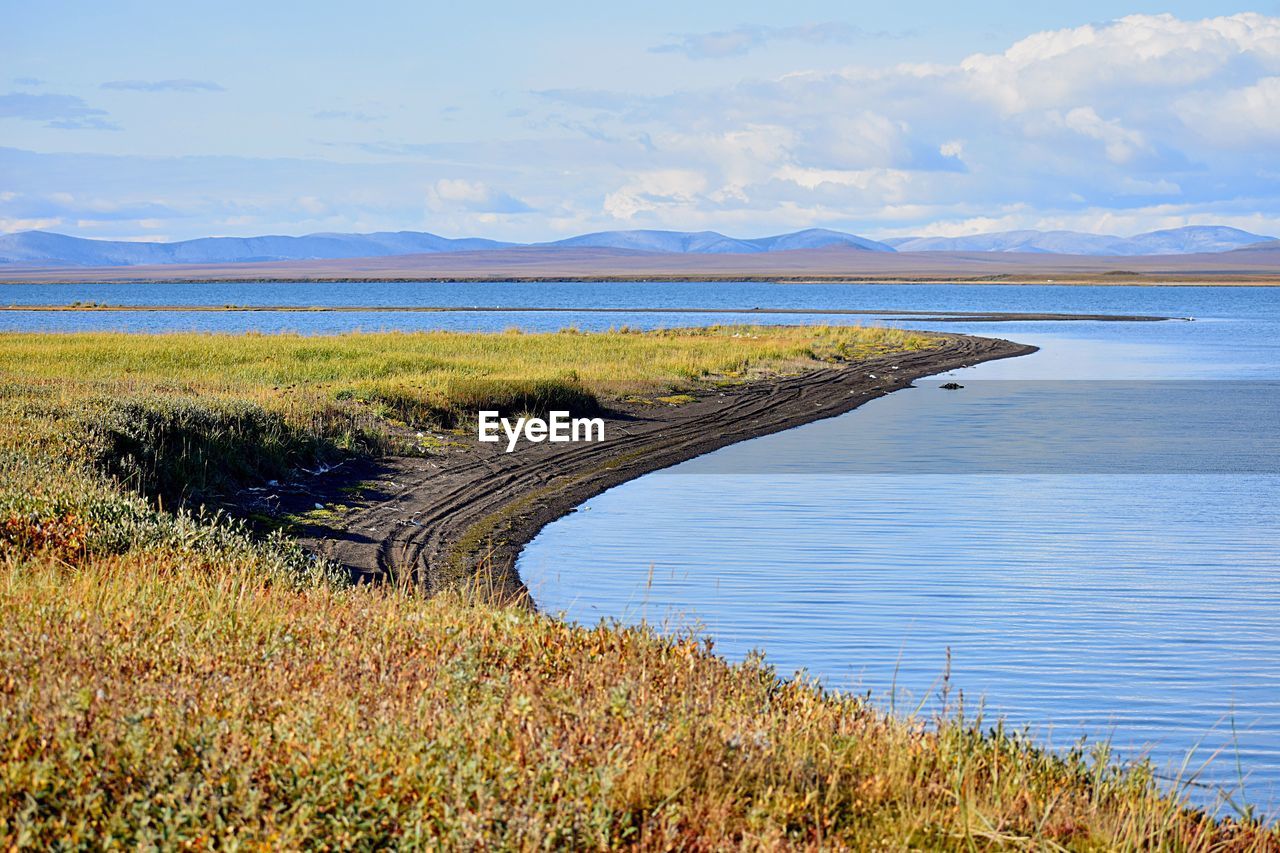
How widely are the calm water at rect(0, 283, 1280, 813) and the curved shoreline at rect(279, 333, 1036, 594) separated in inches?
24.1

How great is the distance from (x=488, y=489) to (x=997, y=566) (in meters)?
7.87

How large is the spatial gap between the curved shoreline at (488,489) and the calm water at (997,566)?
2.01ft

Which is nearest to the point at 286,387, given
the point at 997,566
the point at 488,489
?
the point at 488,489

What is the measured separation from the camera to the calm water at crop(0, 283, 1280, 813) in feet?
33.5

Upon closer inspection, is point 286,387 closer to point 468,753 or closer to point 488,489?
point 488,489

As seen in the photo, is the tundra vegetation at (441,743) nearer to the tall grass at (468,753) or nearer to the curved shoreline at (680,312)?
the tall grass at (468,753)

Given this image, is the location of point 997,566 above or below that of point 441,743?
below

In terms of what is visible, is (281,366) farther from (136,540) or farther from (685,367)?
(136,540)

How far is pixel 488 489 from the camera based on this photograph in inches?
760

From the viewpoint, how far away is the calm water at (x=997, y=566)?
1021 centimetres

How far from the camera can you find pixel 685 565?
49.8ft

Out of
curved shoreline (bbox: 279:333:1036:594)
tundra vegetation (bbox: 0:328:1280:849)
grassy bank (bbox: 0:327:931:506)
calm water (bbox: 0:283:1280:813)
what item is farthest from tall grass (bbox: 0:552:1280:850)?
grassy bank (bbox: 0:327:931:506)

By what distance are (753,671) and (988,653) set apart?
15.6 feet

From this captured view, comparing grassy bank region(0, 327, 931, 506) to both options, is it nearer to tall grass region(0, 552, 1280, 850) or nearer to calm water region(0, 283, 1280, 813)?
calm water region(0, 283, 1280, 813)
